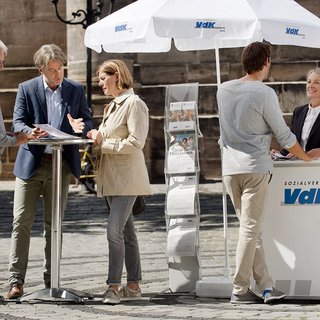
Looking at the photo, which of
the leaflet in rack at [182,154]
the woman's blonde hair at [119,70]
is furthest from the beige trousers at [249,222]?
the woman's blonde hair at [119,70]

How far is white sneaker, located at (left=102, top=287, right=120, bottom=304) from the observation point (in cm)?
1093

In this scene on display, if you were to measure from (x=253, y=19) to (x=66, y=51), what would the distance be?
1845cm

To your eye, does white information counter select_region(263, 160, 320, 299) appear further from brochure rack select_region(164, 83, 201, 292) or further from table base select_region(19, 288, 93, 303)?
table base select_region(19, 288, 93, 303)

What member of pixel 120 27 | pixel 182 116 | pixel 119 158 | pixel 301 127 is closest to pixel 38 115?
pixel 119 158

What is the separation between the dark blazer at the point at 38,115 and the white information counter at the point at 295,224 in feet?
4.81

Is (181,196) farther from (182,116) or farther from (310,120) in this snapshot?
(310,120)

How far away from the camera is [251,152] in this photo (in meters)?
10.8

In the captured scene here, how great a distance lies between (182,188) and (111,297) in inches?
51.5

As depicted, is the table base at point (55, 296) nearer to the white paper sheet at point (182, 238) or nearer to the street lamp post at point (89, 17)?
the white paper sheet at point (182, 238)

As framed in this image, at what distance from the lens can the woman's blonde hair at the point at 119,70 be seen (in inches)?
434

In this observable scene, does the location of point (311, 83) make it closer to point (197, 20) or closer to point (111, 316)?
point (197, 20)

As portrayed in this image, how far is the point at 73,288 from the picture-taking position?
11.9 meters

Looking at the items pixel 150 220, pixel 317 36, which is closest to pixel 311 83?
pixel 317 36

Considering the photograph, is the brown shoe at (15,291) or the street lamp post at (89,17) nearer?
the brown shoe at (15,291)
